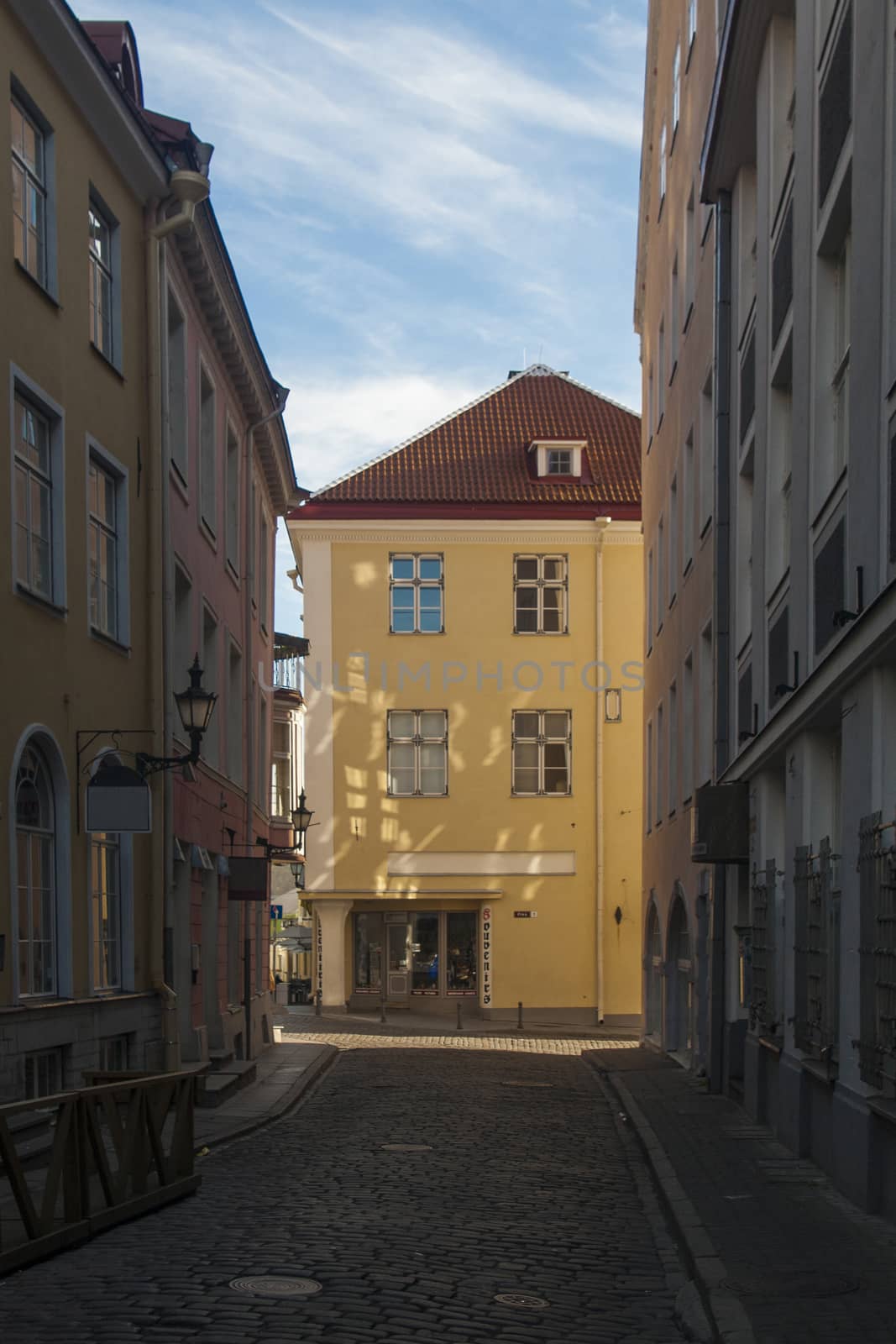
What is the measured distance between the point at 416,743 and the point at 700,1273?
3307cm

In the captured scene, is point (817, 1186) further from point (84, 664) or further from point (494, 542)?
point (494, 542)

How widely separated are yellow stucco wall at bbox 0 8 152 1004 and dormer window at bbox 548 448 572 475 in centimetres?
2517

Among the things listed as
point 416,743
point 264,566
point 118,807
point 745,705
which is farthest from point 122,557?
point 416,743

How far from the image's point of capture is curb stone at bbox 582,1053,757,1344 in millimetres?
7348

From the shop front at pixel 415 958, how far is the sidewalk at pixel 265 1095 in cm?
→ 1308

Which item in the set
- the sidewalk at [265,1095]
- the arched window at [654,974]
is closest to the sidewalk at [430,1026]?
the arched window at [654,974]

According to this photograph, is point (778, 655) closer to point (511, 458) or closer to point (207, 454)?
point (207, 454)

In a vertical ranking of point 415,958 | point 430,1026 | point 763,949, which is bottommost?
point 430,1026

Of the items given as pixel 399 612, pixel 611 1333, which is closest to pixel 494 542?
pixel 399 612

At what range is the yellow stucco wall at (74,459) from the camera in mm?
13719

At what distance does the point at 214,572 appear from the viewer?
24.3 metres

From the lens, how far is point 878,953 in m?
9.92

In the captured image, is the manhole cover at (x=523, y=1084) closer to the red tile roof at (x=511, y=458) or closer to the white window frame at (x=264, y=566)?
the white window frame at (x=264, y=566)

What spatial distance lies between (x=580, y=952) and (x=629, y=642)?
747 centimetres
